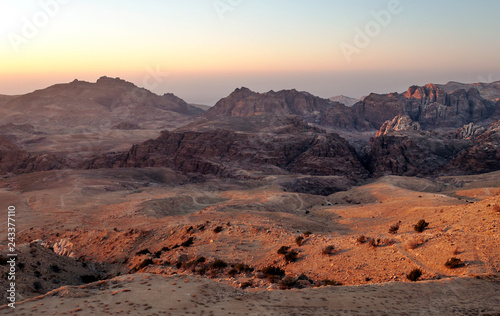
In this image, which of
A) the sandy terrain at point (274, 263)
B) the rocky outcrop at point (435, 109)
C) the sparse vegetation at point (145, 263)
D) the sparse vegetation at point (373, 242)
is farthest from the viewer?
the rocky outcrop at point (435, 109)

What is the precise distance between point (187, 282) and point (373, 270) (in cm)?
1063

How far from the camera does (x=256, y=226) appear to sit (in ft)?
103

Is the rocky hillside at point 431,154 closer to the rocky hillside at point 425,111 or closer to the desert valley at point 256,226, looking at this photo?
the desert valley at point 256,226

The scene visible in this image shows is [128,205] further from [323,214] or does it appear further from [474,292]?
[474,292]

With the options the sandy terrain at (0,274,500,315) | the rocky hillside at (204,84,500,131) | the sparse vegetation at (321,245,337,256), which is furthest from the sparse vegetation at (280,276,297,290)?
the rocky hillside at (204,84,500,131)

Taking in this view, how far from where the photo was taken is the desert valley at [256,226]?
51.4ft

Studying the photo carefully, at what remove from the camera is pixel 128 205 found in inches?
2245

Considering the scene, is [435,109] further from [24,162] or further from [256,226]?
[24,162]

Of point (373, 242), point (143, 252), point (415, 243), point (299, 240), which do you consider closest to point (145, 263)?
point (143, 252)

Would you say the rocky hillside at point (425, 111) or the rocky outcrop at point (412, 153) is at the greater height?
the rocky hillside at point (425, 111)

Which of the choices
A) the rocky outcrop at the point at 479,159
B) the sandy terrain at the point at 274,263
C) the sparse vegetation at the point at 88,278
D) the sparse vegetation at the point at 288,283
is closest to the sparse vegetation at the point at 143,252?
the sandy terrain at the point at 274,263

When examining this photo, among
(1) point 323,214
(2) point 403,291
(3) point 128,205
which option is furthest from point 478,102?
(2) point 403,291

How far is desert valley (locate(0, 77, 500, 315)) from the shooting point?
15.7 meters

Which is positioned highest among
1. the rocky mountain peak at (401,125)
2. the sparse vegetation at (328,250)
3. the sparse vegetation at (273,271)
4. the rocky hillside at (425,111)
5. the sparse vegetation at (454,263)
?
the rocky hillside at (425,111)
